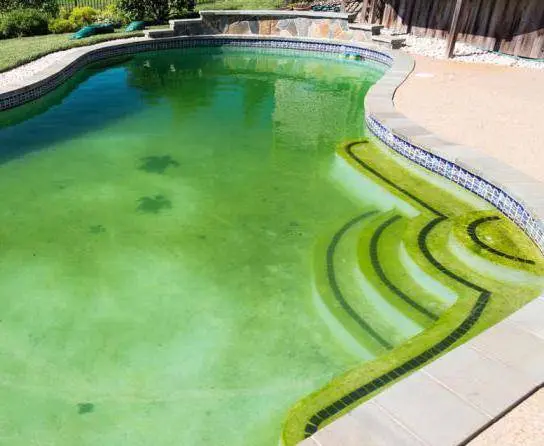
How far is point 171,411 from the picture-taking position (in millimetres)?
4406

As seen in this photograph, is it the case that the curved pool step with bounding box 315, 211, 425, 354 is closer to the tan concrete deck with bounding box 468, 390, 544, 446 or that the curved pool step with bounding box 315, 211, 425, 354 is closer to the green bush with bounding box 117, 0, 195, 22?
the tan concrete deck with bounding box 468, 390, 544, 446

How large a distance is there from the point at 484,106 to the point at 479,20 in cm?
728

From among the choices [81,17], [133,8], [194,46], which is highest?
[133,8]

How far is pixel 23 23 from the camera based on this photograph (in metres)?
18.4

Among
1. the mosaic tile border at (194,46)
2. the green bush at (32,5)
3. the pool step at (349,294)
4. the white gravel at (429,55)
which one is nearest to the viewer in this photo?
the pool step at (349,294)

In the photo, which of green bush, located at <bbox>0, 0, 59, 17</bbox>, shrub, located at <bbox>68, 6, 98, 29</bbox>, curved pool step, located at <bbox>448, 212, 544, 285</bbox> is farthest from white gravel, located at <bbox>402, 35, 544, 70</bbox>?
green bush, located at <bbox>0, 0, 59, 17</bbox>

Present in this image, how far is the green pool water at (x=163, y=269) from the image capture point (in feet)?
14.7

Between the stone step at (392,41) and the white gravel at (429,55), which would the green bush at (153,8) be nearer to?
the white gravel at (429,55)

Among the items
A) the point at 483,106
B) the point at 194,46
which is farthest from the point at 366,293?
the point at 194,46

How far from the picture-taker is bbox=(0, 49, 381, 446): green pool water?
4.47 metres

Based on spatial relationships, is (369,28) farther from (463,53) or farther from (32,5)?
(32,5)

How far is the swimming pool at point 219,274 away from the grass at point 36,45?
4.57 metres

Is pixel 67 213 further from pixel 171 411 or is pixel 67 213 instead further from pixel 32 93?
pixel 32 93

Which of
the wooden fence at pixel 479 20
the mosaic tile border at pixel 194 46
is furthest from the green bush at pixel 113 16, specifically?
the wooden fence at pixel 479 20
